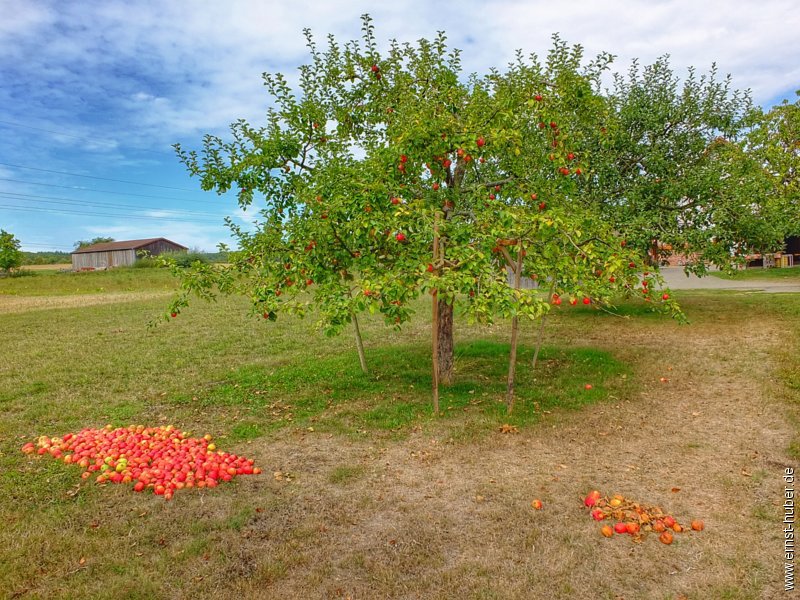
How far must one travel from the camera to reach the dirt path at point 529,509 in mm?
3973

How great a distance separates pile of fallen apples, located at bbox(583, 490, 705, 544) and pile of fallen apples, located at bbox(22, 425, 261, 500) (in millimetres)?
3699

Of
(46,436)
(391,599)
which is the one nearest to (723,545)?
(391,599)

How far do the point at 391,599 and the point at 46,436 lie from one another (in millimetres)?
6002

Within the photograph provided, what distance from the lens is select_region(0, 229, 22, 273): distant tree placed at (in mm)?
45812

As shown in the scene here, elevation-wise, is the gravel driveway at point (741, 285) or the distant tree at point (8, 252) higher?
the distant tree at point (8, 252)

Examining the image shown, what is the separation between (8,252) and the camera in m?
45.9

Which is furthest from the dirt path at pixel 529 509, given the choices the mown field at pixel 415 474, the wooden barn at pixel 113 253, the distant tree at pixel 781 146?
the wooden barn at pixel 113 253

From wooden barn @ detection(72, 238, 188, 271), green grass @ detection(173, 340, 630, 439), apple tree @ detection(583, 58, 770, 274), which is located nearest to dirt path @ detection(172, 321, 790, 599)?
green grass @ detection(173, 340, 630, 439)

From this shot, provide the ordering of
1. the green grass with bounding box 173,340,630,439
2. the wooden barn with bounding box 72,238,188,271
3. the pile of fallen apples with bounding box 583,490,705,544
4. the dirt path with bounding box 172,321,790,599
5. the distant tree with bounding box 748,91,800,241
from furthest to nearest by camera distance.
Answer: the wooden barn with bounding box 72,238,188,271 → the distant tree with bounding box 748,91,800,241 → the green grass with bounding box 173,340,630,439 → the pile of fallen apples with bounding box 583,490,705,544 → the dirt path with bounding box 172,321,790,599

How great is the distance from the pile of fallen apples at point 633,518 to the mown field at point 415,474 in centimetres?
10

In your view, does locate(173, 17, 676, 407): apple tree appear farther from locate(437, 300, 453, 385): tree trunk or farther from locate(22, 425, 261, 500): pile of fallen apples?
locate(22, 425, 261, 500): pile of fallen apples

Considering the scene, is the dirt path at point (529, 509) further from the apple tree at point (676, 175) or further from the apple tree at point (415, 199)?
the apple tree at point (676, 175)

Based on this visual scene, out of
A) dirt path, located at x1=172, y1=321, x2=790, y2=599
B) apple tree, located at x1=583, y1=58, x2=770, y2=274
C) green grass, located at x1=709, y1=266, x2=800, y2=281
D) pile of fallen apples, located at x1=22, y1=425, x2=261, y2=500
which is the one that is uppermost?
apple tree, located at x1=583, y1=58, x2=770, y2=274

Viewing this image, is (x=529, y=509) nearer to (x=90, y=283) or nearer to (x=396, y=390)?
(x=396, y=390)
